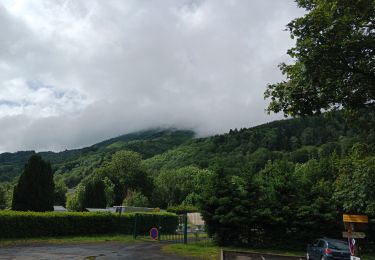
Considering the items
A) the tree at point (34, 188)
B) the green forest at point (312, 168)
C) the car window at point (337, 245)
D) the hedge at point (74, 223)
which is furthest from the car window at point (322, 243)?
the tree at point (34, 188)

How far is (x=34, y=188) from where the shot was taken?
38188 mm

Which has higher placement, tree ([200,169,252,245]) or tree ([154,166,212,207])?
tree ([154,166,212,207])

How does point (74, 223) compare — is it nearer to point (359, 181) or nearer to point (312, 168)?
point (312, 168)

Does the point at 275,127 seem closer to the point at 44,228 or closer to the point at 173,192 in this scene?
the point at 173,192

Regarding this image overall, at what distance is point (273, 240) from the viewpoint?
28.0m

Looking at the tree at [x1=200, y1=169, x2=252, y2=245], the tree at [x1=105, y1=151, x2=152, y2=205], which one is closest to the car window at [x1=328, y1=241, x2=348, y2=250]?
the tree at [x1=200, y1=169, x2=252, y2=245]

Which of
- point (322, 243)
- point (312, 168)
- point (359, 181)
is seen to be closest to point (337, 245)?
point (322, 243)

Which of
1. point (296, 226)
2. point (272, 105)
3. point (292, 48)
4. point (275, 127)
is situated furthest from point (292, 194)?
point (275, 127)

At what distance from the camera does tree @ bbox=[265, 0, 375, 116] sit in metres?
12.6

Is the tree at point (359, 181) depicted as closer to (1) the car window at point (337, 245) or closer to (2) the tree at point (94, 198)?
(1) the car window at point (337, 245)

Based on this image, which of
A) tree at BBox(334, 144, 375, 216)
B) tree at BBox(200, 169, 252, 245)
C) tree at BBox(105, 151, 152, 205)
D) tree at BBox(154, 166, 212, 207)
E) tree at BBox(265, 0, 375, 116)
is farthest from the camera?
tree at BBox(154, 166, 212, 207)

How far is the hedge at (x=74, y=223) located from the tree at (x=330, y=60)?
20.4 metres

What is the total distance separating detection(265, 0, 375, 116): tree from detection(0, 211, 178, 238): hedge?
2044 cm

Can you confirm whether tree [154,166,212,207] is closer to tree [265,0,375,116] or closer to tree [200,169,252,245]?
tree [200,169,252,245]
